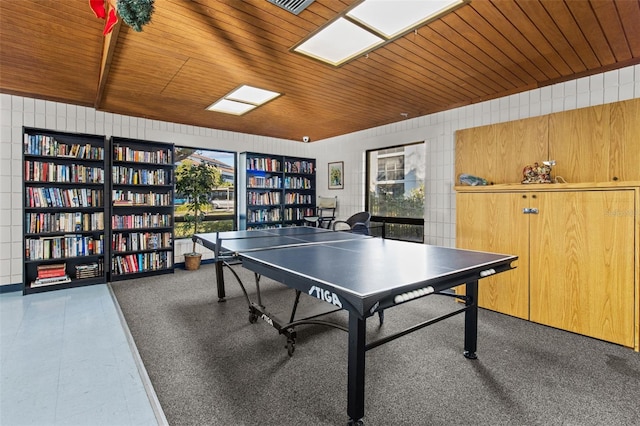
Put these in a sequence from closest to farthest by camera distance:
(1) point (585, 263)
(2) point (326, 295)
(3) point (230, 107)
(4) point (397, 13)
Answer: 1. (2) point (326, 295)
2. (4) point (397, 13)
3. (1) point (585, 263)
4. (3) point (230, 107)

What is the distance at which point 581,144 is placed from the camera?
3184 millimetres

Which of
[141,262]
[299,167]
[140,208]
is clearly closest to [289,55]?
[140,208]

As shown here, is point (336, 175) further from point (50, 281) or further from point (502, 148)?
point (50, 281)

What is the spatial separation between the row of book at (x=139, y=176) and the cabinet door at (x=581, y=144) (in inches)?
220

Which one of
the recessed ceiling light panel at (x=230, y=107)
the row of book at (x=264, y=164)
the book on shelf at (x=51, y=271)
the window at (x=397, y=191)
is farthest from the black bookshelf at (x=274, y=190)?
the book on shelf at (x=51, y=271)

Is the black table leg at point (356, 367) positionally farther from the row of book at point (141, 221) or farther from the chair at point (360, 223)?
the row of book at point (141, 221)

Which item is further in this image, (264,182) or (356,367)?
(264,182)

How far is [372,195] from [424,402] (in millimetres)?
4324

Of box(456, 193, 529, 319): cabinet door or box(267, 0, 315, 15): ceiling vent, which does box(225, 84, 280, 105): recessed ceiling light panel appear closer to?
box(267, 0, 315, 15): ceiling vent

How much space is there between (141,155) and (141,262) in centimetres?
175

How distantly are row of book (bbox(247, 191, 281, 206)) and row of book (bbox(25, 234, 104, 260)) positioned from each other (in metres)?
2.65

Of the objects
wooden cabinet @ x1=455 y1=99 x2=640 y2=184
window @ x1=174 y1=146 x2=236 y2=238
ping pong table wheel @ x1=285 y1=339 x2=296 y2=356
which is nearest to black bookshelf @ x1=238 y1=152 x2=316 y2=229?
window @ x1=174 y1=146 x2=236 y2=238

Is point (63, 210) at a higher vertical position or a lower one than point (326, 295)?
higher

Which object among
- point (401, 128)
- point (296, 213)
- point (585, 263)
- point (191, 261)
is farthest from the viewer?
point (296, 213)
